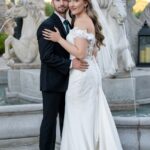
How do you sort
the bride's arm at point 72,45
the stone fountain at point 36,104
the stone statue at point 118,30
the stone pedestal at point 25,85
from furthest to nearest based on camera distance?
the stone pedestal at point 25,85 < the stone statue at point 118,30 < the stone fountain at point 36,104 < the bride's arm at point 72,45

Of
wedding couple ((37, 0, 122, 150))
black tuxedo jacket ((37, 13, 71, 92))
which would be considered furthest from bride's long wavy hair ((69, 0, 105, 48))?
black tuxedo jacket ((37, 13, 71, 92))

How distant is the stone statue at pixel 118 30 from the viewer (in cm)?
755

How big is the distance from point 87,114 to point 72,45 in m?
0.66

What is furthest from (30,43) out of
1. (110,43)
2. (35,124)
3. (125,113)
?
(35,124)

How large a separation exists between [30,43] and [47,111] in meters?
3.97

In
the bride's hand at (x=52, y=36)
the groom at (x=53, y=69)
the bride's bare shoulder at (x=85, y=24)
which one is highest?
the bride's bare shoulder at (x=85, y=24)

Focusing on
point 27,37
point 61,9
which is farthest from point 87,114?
point 27,37

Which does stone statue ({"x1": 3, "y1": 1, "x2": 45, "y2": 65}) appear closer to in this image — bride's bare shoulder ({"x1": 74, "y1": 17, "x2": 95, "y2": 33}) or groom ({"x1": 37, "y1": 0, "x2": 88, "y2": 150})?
groom ({"x1": 37, "y1": 0, "x2": 88, "y2": 150})

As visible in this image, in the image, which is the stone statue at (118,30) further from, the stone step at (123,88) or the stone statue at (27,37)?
the stone statue at (27,37)

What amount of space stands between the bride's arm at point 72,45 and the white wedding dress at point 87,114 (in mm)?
80

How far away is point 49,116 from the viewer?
471 cm

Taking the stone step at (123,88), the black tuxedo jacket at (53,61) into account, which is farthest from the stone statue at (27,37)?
the black tuxedo jacket at (53,61)

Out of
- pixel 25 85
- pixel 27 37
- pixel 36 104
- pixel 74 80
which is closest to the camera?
pixel 74 80

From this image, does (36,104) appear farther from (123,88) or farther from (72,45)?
(123,88)
